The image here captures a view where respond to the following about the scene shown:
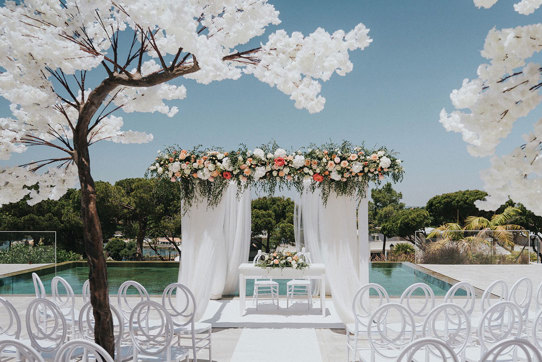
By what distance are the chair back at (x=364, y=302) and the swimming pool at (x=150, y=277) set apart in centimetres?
321

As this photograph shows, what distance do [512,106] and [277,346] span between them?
464cm

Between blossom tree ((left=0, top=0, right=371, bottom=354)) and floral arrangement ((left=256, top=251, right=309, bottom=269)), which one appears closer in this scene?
blossom tree ((left=0, top=0, right=371, bottom=354))

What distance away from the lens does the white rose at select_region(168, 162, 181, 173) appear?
19.0 ft

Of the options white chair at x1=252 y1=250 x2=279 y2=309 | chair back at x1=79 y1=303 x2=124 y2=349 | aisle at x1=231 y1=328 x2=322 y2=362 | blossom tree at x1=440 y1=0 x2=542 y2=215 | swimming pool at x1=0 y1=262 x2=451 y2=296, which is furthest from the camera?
swimming pool at x1=0 y1=262 x2=451 y2=296

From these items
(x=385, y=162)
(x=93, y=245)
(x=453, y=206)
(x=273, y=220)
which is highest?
(x=453, y=206)

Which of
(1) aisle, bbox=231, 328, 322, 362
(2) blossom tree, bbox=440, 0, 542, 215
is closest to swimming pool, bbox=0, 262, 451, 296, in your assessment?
(1) aisle, bbox=231, 328, 322, 362

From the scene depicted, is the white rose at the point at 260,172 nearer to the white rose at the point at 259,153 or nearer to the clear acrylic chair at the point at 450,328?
the white rose at the point at 259,153

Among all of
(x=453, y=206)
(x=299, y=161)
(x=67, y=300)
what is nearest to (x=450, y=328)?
(x=299, y=161)

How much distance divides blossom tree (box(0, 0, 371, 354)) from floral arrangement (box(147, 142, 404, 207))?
9.72ft

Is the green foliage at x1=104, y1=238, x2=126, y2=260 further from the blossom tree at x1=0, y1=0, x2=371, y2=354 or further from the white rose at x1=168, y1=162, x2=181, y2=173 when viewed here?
the blossom tree at x1=0, y1=0, x2=371, y2=354

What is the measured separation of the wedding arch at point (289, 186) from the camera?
5812mm

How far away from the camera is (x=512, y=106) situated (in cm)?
105

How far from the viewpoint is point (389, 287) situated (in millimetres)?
9836

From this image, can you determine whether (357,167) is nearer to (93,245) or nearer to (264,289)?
(264,289)
